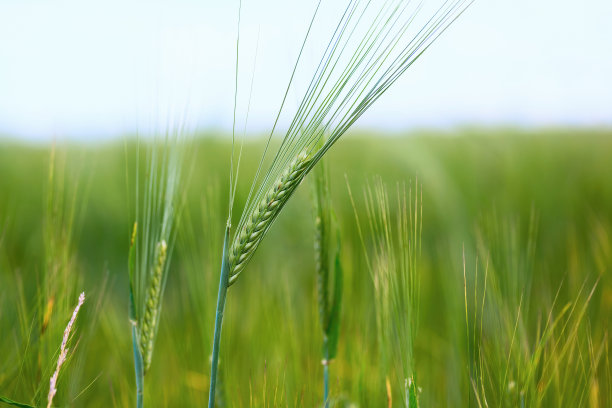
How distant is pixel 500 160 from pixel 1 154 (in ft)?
8.86

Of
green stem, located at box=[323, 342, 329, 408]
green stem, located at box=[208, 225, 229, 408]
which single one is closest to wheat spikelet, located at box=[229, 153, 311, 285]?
green stem, located at box=[208, 225, 229, 408]

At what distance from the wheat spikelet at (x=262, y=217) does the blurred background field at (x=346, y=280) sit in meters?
0.14

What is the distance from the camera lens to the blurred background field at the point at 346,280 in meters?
0.72

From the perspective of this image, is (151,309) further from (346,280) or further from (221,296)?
(346,280)

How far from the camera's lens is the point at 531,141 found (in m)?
2.21

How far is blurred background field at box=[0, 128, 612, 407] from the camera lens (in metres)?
0.72

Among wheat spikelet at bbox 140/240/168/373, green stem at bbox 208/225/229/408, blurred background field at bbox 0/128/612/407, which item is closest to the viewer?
green stem at bbox 208/225/229/408

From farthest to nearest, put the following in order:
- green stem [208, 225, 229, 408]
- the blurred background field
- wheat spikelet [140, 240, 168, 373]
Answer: the blurred background field, wheat spikelet [140, 240, 168, 373], green stem [208, 225, 229, 408]

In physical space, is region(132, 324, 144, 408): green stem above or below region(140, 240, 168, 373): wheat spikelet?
below

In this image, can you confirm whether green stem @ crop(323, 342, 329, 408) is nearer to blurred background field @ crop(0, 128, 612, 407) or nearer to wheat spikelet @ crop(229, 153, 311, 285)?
blurred background field @ crop(0, 128, 612, 407)

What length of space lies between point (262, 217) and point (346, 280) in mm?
513

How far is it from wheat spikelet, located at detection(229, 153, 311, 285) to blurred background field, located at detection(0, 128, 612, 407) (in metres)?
0.14

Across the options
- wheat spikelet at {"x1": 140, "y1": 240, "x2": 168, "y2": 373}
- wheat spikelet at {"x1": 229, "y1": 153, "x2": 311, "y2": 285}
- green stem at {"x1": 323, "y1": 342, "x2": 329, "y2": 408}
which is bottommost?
green stem at {"x1": 323, "y1": 342, "x2": 329, "y2": 408}

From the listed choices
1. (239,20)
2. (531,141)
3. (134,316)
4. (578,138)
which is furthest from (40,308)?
(578,138)
